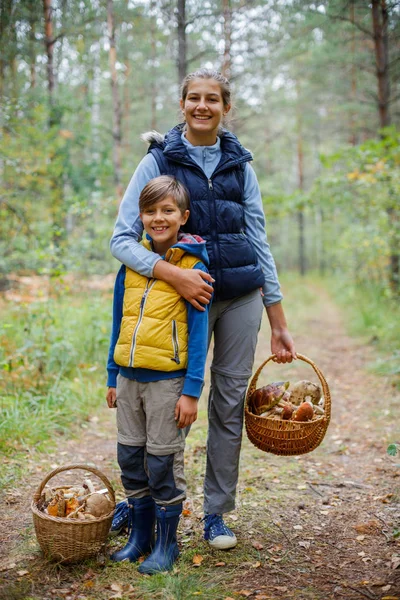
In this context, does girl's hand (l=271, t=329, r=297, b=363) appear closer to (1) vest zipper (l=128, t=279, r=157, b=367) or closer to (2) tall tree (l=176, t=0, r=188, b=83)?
(1) vest zipper (l=128, t=279, r=157, b=367)

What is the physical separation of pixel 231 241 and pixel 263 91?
17.7 metres

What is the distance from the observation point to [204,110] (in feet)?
8.58

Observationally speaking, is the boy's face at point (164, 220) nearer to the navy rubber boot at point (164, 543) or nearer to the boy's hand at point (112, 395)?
the boy's hand at point (112, 395)

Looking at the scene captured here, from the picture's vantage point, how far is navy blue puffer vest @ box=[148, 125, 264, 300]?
260cm

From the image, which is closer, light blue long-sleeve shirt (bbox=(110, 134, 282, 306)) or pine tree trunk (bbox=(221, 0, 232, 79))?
light blue long-sleeve shirt (bbox=(110, 134, 282, 306))

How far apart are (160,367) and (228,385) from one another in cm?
55

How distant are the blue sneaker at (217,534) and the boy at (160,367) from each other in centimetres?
27

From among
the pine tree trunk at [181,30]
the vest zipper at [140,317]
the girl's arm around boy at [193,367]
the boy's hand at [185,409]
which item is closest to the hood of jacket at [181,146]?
the vest zipper at [140,317]

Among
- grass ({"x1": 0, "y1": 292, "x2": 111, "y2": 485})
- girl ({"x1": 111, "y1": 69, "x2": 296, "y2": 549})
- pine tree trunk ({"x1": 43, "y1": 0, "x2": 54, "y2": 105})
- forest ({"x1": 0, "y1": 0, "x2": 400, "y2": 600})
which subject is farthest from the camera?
pine tree trunk ({"x1": 43, "y1": 0, "x2": 54, "y2": 105})

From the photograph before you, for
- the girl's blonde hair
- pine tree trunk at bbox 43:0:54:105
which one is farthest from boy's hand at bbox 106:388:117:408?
pine tree trunk at bbox 43:0:54:105

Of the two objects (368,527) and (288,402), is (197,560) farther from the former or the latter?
(368,527)

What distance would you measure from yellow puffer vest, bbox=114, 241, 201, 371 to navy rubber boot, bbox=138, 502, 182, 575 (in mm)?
711

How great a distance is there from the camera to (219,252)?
8.55 ft

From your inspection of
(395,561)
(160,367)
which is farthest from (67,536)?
(395,561)
